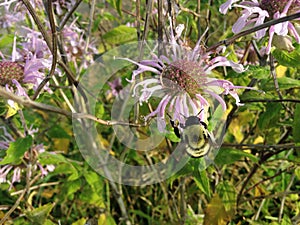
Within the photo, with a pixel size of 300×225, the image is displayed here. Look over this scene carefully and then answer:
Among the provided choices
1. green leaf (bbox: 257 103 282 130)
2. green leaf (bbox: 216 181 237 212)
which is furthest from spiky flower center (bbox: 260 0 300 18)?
green leaf (bbox: 216 181 237 212)

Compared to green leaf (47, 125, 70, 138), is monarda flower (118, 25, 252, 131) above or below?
above

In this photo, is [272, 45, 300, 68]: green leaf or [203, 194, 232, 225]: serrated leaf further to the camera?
[203, 194, 232, 225]: serrated leaf

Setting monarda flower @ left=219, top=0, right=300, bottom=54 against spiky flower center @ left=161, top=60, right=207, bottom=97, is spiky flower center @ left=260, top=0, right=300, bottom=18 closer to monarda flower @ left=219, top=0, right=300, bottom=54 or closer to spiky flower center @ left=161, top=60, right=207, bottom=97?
monarda flower @ left=219, top=0, right=300, bottom=54

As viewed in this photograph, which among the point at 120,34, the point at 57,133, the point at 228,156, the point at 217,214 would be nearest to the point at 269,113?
the point at 228,156

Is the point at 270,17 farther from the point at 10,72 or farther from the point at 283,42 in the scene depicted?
the point at 10,72

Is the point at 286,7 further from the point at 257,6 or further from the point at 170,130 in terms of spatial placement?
the point at 170,130

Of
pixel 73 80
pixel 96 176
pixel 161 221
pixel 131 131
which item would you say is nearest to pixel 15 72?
pixel 73 80
